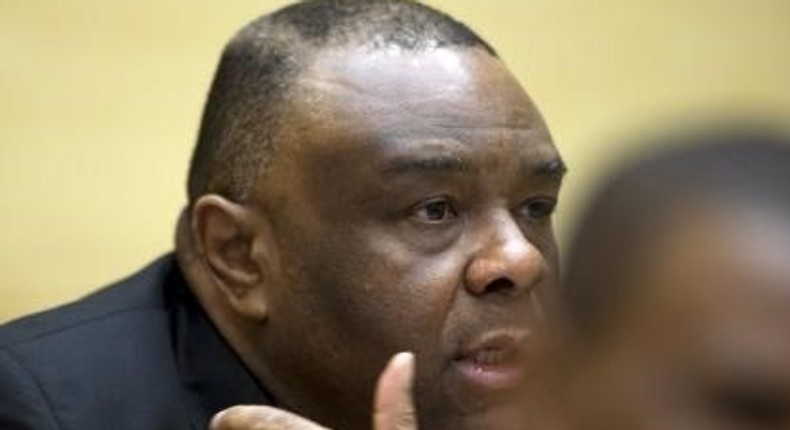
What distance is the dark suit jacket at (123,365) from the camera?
5.75 feet

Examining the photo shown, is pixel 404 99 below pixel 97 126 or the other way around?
the other way around

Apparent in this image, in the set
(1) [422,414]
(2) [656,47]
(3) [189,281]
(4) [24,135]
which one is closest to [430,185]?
(1) [422,414]

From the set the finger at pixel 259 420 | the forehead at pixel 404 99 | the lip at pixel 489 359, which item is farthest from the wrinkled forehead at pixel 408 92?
the finger at pixel 259 420

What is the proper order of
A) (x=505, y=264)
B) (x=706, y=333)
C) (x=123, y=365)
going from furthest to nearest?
(x=123, y=365) < (x=505, y=264) < (x=706, y=333)

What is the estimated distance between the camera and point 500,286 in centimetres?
173

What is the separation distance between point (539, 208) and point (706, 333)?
0.99 m

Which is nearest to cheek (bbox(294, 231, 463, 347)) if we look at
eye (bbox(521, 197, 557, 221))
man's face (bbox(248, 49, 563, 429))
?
man's face (bbox(248, 49, 563, 429))

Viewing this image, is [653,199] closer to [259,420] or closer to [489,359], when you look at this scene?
[259,420]

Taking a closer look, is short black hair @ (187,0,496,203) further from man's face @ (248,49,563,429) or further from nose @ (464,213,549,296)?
nose @ (464,213,549,296)

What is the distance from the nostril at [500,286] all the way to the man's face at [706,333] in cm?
85

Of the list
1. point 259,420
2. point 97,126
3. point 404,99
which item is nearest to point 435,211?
point 404,99

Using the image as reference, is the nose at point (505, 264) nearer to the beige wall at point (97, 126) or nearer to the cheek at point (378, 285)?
the cheek at point (378, 285)

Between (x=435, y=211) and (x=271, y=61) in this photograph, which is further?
(x=271, y=61)

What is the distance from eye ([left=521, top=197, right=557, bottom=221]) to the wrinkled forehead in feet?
0.32
